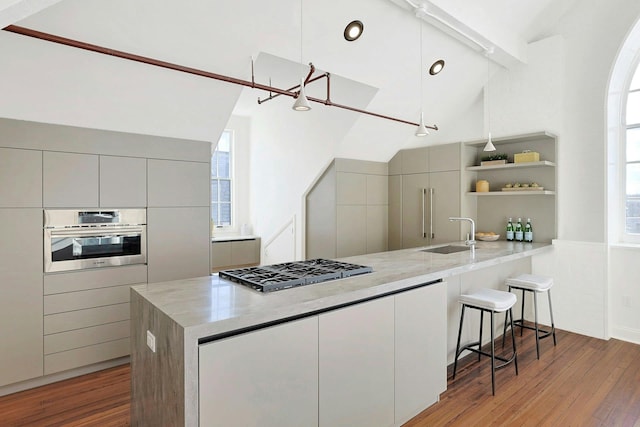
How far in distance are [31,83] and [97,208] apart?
102 cm

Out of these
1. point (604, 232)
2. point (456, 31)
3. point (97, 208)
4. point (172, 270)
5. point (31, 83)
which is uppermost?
point (456, 31)

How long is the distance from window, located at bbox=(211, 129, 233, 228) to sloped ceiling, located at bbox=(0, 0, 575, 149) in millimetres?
3007

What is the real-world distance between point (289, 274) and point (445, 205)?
11.1 feet

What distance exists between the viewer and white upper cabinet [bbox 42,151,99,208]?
2.92m

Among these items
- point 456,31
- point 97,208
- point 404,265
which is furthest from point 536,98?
point 97,208

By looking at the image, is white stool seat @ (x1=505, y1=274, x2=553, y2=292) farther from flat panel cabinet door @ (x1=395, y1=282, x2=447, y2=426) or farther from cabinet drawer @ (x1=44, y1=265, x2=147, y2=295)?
cabinet drawer @ (x1=44, y1=265, x2=147, y2=295)

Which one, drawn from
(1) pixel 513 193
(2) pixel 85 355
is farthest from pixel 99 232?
(1) pixel 513 193

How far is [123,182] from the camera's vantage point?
3273 millimetres

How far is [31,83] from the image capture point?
2.66 meters

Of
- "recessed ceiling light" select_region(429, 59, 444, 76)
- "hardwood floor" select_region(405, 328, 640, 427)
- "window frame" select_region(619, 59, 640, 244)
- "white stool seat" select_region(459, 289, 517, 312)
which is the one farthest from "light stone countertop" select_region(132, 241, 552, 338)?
"window frame" select_region(619, 59, 640, 244)

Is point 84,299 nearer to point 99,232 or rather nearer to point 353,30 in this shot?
point 99,232

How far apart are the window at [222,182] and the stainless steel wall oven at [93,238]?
381 cm

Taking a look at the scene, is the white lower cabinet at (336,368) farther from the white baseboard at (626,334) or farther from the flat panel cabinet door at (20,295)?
the white baseboard at (626,334)

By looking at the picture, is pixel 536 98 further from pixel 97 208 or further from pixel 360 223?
pixel 97 208
